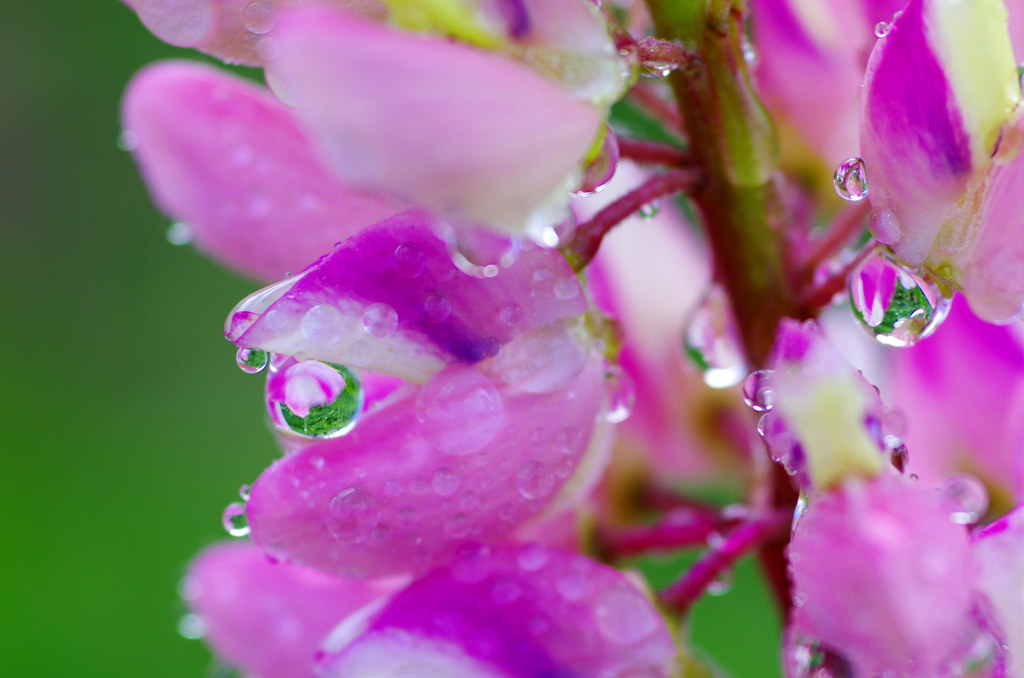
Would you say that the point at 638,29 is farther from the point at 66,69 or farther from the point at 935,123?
the point at 66,69

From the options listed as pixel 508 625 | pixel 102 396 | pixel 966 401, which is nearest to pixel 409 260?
pixel 508 625

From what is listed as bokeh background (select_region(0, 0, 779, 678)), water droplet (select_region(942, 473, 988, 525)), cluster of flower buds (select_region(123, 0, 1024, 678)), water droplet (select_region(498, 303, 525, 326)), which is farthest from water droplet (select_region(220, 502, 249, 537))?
bokeh background (select_region(0, 0, 779, 678))

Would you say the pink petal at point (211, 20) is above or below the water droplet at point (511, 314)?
above

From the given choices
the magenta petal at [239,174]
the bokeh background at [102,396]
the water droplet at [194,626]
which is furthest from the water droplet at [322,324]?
the bokeh background at [102,396]

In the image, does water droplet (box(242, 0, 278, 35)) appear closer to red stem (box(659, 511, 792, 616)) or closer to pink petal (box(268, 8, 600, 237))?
pink petal (box(268, 8, 600, 237))

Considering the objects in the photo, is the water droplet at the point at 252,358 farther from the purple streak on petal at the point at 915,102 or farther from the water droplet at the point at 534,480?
the purple streak on petal at the point at 915,102

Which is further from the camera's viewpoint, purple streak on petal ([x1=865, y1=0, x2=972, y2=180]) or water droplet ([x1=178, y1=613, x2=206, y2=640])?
water droplet ([x1=178, y1=613, x2=206, y2=640])
